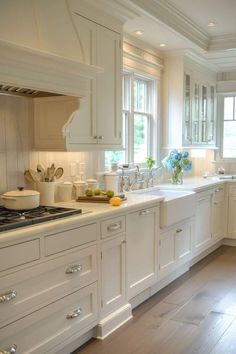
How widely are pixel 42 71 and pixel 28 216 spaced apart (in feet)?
2.96

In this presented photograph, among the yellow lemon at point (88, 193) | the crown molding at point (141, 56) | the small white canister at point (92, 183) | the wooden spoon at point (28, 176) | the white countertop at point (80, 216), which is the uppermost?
the crown molding at point (141, 56)

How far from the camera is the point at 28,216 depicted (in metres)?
2.37

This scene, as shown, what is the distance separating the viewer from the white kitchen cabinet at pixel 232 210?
5602mm

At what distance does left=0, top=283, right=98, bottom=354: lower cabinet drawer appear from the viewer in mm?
2127

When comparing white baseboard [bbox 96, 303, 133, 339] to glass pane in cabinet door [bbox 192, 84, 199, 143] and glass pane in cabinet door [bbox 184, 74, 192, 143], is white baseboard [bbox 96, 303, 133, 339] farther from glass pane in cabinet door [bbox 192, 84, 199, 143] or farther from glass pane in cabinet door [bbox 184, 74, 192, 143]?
glass pane in cabinet door [bbox 192, 84, 199, 143]

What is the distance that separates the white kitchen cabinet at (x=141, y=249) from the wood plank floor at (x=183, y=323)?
0.24 meters

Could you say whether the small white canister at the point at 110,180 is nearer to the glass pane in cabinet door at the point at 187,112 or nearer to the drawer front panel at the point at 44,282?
the drawer front panel at the point at 44,282

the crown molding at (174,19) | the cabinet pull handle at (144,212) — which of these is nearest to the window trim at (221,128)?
the crown molding at (174,19)

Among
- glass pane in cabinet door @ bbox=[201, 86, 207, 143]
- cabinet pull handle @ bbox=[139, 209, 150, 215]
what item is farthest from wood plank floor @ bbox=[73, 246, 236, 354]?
glass pane in cabinet door @ bbox=[201, 86, 207, 143]

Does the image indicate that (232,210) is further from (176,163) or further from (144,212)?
(144,212)

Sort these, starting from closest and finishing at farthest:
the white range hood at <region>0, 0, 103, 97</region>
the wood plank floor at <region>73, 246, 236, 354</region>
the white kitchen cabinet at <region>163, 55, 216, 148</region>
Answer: the white range hood at <region>0, 0, 103, 97</region> → the wood plank floor at <region>73, 246, 236, 354</region> → the white kitchen cabinet at <region>163, 55, 216, 148</region>

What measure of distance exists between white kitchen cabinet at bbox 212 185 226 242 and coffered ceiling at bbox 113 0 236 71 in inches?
72.3

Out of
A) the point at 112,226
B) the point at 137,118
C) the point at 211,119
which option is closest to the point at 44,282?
the point at 112,226

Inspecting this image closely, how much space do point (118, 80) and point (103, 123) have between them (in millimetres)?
458
